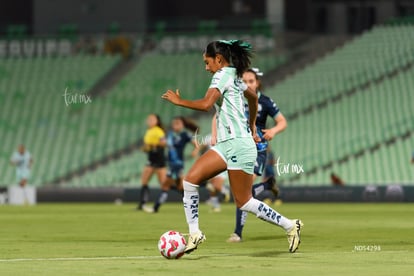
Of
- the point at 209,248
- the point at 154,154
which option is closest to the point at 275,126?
the point at 209,248

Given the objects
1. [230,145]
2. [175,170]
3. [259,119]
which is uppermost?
[259,119]

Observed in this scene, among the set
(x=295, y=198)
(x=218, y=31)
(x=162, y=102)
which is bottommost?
(x=295, y=198)

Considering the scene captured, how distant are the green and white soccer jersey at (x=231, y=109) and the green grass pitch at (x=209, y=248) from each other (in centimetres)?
146

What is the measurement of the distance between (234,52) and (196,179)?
1.56 metres

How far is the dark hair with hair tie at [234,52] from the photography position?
42.3 ft

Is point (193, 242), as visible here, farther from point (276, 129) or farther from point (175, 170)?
point (175, 170)

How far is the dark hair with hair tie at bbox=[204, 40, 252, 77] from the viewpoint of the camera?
12.9m

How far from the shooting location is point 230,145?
12789mm

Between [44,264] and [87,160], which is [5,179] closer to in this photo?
[87,160]

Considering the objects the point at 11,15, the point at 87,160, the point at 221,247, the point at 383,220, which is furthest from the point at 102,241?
the point at 11,15

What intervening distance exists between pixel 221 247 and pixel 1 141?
1201 inches

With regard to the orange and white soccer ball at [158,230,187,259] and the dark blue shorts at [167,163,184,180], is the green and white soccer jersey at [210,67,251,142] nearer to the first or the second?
the orange and white soccer ball at [158,230,187,259]

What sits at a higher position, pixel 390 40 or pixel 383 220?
pixel 390 40

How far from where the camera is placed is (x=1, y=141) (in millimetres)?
43938
